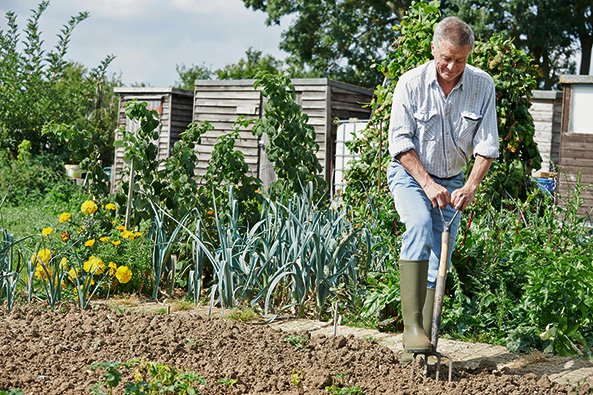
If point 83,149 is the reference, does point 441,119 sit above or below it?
above

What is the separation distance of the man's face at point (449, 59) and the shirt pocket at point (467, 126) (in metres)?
0.19

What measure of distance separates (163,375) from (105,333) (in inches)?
36.7

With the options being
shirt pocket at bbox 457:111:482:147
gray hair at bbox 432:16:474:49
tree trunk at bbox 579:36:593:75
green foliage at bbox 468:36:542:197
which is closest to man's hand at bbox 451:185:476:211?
shirt pocket at bbox 457:111:482:147

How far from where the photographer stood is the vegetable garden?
2563 millimetres

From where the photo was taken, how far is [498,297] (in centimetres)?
332

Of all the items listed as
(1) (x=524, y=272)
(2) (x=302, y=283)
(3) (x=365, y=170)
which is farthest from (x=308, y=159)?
(1) (x=524, y=272)

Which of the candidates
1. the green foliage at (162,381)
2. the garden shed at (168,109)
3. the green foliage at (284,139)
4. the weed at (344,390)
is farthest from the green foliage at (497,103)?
the garden shed at (168,109)

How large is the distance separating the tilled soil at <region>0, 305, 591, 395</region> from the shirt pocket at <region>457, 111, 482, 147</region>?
1.00m

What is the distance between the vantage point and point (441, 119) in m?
2.78

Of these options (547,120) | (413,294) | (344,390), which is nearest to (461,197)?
(413,294)

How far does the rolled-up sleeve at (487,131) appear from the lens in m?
2.81

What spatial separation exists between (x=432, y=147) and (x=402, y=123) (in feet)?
0.59

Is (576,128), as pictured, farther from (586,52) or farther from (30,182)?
(586,52)

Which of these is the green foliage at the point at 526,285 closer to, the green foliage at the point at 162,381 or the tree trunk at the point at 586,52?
the green foliage at the point at 162,381
